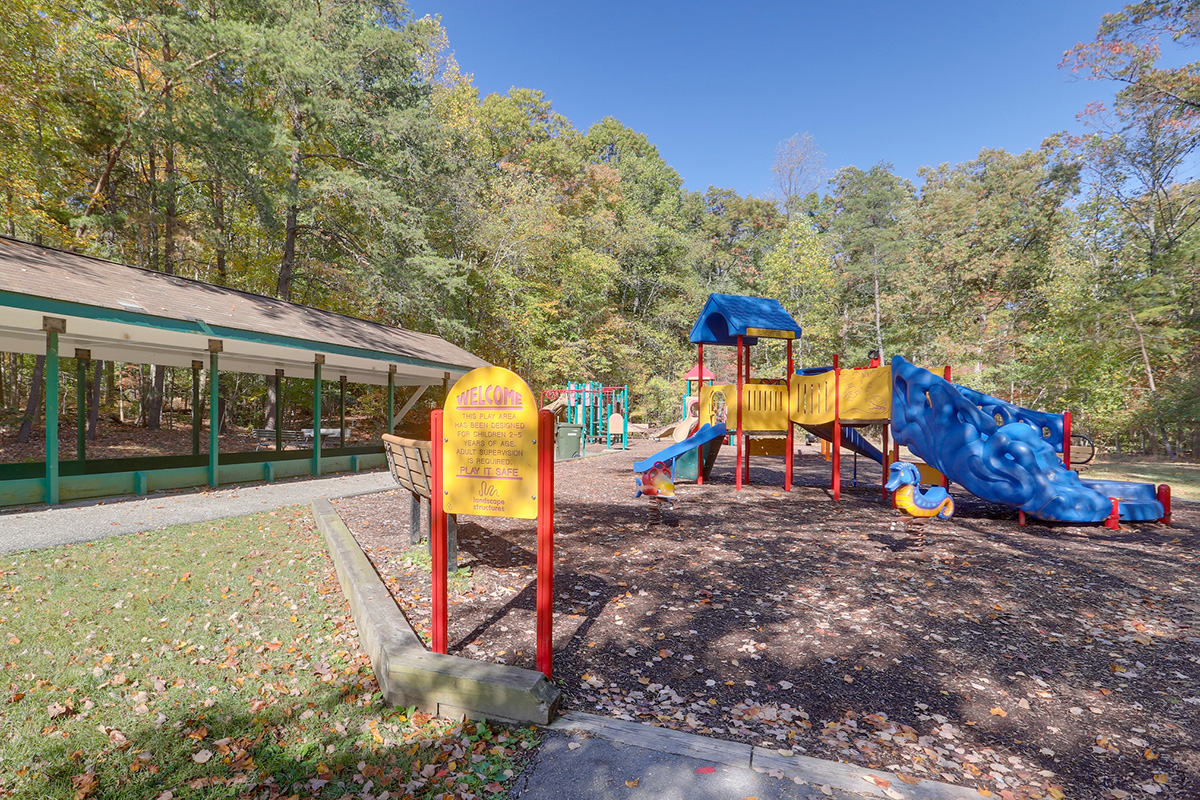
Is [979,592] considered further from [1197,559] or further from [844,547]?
[1197,559]

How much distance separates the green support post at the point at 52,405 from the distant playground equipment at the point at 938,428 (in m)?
8.47

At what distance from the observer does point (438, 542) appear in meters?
3.02

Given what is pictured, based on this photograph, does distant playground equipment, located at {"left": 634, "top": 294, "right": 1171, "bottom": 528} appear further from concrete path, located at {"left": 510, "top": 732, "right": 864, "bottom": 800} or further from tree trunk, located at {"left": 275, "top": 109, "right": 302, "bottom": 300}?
tree trunk, located at {"left": 275, "top": 109, "right": 302, "bottom": 300}

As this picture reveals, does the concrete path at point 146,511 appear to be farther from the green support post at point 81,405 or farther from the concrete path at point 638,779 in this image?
the concrete path at point 638,779

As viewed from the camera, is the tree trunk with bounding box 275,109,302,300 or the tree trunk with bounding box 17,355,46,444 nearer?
the tree trunk with bounding box 17,355,46,444

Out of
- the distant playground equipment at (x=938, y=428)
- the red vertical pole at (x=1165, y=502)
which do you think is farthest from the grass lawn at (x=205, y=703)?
the red vertical pole at (x=1165, y=502)

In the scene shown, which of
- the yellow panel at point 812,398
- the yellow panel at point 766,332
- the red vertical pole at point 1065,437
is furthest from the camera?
the yellow panel at point 766,332

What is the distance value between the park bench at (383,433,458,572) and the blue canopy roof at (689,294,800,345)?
7.11 metres

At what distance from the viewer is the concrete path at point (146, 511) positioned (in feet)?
18.9

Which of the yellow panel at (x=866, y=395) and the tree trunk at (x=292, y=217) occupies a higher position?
the tree trunk at (x=292, y=217)

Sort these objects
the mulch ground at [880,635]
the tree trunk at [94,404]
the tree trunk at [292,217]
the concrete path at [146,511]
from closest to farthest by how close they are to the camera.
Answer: the mulch ground at [880,635]
the concrete path at [146,511]
the tree trunk at [94,404]
the tree trunk at [292,217]

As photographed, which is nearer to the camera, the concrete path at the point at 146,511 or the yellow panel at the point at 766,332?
the concrete path at the point at 146,511

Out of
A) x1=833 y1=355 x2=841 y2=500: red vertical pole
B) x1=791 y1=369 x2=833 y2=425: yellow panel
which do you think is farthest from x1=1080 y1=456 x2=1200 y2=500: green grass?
x1=791 y1=369 x2=833 y2=425: yellow panel

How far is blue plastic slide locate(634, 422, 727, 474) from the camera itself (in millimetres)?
8859
